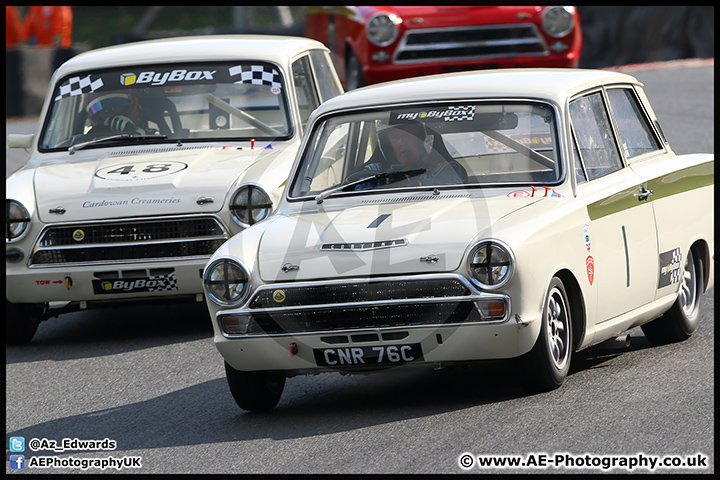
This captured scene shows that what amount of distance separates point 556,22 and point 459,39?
1.15m

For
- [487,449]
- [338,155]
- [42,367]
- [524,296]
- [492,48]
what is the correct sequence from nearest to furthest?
[487,449] → [524,296] → [338,155] → [42,367] → [492,48]

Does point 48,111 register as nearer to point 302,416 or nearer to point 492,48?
point 302,416

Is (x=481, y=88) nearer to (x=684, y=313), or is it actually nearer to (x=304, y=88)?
(x=684, y=313)

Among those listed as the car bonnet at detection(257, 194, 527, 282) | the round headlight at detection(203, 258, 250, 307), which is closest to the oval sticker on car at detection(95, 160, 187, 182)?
the car bonnet at detection(257, 194, 527, 282)

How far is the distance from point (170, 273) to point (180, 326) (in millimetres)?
687

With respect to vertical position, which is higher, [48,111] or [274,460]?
[48,111]

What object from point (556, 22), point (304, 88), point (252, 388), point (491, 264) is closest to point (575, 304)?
point (491, 264)

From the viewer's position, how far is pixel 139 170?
8219 millimetres

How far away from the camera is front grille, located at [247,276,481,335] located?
17.4ft

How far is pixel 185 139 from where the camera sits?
29.2ft

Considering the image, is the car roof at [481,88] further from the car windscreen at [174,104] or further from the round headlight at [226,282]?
the car windscreen at [174,104]

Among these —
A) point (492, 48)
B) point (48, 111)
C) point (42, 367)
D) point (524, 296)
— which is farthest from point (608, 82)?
point (492, 48)

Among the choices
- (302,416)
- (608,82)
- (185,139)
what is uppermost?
(608,82)

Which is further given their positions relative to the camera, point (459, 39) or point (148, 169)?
point (459, 39)
